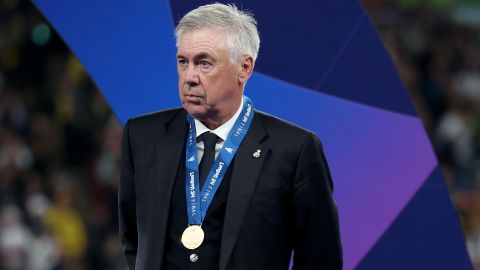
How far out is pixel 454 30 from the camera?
12680 millimetres

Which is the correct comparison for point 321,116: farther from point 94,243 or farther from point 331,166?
point 94,243

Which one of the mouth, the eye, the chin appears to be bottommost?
the chin

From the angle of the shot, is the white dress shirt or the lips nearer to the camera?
the lips

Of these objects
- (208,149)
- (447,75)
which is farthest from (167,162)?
(447,75)

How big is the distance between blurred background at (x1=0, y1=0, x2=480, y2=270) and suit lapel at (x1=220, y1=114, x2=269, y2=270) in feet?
18.1

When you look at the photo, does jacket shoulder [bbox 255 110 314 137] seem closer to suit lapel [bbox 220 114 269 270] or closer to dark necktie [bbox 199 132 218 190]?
suit lapel [bbox 220 114 269 270]

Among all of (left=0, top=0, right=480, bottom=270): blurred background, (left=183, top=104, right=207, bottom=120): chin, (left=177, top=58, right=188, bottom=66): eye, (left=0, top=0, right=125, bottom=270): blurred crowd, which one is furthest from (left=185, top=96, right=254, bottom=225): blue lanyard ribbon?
(left=0, top=0, right=125, bottom=270): blurred crowd

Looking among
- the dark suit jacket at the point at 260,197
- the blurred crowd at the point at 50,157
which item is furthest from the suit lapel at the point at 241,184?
the blurred crowd at the point at 50,157

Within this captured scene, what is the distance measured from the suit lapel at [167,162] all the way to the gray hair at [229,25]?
336 mm

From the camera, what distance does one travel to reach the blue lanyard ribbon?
3.84m

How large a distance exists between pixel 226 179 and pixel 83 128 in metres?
7.86

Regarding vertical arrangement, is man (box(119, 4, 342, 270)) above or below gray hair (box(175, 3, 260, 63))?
below

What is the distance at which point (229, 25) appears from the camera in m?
3.85

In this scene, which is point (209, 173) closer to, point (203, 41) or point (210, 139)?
point (210, 139)
